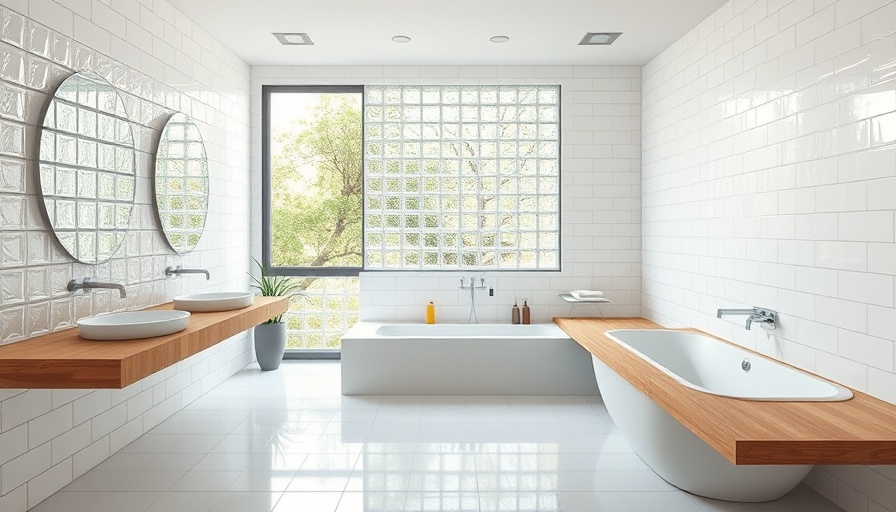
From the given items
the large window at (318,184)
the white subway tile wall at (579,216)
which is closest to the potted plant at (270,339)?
the white subway tile wall at (579,216)

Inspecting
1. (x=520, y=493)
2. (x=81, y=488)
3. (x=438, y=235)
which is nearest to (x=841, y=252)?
(x=520, y=493)

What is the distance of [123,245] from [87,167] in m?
0.59

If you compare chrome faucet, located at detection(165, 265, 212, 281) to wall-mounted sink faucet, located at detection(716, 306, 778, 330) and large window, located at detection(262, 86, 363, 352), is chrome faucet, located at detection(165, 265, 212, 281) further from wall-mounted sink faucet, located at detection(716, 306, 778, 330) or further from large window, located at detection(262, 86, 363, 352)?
wall-mounted sink faucet, located at detection(716, 306, 778, 330)

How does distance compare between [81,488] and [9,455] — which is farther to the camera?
[81,488]

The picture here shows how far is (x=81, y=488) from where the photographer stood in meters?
3.16

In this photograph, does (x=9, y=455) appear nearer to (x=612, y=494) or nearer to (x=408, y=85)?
(x=612, y=494)

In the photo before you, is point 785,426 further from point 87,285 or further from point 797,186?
point 87,285

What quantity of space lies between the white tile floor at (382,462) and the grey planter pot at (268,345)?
0.90 m

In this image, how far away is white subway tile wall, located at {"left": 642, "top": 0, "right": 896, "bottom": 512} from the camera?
2727 mm

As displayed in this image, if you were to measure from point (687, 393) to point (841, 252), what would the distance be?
1.06m

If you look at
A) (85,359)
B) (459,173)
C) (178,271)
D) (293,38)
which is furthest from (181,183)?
(459,173)

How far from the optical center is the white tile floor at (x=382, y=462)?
9.85ft

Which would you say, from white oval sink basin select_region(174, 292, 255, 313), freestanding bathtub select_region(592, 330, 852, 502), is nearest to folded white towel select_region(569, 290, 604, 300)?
freestanding bathtub select_region(592, 330, 852, 502)

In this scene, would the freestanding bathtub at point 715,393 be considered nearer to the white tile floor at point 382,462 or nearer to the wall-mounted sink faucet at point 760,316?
the white tile floor at point 382,462
